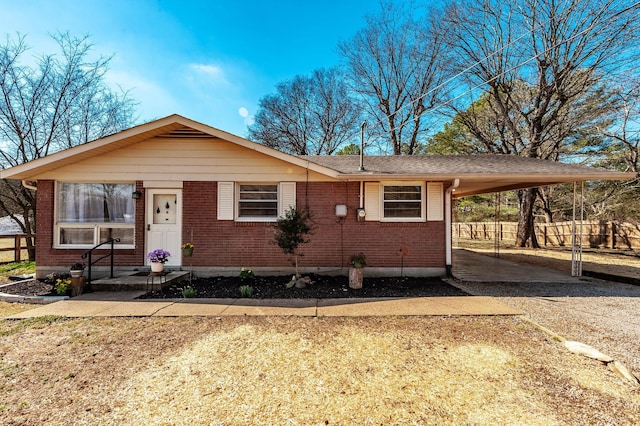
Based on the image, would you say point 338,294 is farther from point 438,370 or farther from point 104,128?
point 104,128

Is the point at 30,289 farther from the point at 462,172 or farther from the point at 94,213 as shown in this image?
the point at 462,172

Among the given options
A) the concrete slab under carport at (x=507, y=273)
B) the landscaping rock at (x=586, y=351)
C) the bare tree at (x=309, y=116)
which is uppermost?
the bare tree at (x=309, y=116)

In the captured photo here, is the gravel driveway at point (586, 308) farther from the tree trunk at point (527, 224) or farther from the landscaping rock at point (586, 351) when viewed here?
the tree trunk at point (527, 224)

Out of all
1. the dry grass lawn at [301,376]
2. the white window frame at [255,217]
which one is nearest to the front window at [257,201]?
the white window frame at [255,217]

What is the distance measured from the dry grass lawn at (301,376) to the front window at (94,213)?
11.5 ft

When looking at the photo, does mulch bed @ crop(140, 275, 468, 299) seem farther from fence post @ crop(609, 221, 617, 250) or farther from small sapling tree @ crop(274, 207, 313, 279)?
fence post @ crop(609, 221, 617, 250)

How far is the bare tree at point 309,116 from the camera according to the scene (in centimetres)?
2319

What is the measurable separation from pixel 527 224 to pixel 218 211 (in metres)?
16.7

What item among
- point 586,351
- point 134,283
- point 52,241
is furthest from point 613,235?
point 52,241

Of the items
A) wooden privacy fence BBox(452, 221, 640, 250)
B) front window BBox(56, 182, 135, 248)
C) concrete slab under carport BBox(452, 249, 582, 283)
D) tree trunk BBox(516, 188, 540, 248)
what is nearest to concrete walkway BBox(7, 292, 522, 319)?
front window BBox(56, 182, 135, 248)

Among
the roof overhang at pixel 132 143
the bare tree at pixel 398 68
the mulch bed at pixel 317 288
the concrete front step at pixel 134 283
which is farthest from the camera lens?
the bare tree at pixel 398 68

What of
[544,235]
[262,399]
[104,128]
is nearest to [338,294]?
[262,399]

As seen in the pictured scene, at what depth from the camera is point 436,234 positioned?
751cm

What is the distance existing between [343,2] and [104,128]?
1237 centimetres
